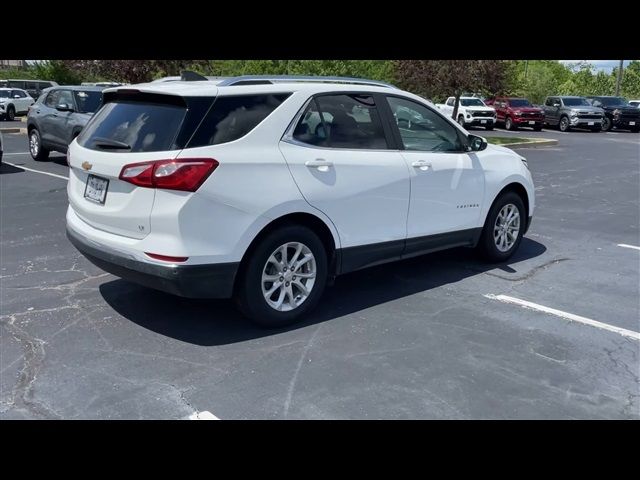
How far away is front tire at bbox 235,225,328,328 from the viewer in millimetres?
4359

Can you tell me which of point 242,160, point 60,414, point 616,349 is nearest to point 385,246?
point 242,160

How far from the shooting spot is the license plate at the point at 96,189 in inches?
172

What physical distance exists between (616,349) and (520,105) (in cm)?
2982

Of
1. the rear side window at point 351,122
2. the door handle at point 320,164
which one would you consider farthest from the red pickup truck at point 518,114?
the door handle at point 320,164

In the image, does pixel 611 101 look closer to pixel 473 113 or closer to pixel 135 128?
pixel 473 113

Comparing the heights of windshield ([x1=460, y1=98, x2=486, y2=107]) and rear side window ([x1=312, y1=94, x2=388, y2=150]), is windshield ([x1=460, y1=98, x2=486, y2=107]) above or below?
above

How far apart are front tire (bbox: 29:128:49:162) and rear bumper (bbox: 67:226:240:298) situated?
1056cm

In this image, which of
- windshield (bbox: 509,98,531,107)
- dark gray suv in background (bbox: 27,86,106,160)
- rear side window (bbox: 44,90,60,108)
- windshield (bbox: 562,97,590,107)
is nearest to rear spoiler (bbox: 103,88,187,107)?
dark gray suv in background (bbox: 27,86,106,160)

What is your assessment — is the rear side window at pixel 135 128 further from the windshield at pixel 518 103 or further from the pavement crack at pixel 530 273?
the windshield at pixel 518 103

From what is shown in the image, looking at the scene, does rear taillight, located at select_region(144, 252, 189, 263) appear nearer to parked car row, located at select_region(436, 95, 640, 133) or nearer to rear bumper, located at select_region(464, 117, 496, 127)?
parked car row, located at select_region(436, 95, 640, 133)

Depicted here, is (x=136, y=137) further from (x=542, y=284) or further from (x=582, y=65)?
(x=582, y=65)

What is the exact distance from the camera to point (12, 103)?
3016cm

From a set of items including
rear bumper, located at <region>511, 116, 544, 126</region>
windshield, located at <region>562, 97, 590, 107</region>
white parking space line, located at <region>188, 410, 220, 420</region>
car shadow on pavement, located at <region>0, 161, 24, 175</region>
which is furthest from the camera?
windshield, located at <region>562, 97, 590, 107</region>

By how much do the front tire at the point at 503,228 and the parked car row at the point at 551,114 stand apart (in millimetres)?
23904
